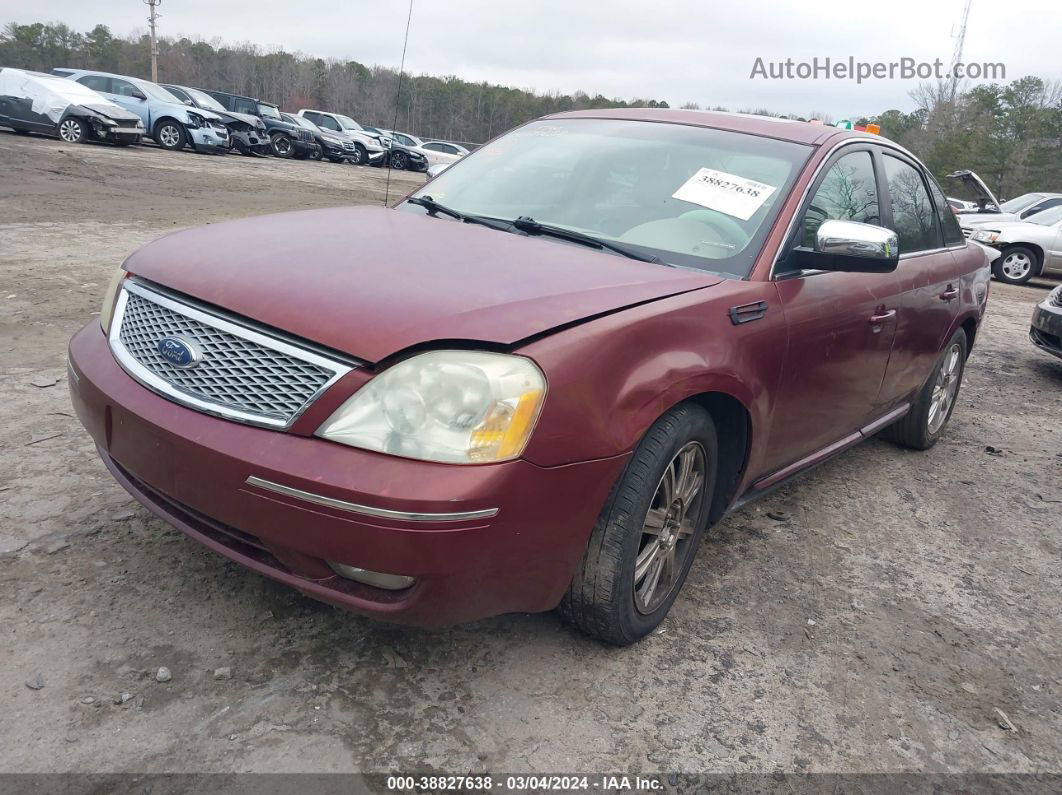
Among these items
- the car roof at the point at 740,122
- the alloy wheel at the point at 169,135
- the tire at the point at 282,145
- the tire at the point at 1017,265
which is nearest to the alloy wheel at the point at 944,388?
the car roof at the point at 740,122

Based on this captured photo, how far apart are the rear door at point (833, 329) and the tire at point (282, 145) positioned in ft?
83.2

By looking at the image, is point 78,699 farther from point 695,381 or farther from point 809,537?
point 809,537

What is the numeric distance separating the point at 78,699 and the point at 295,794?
2.11ft

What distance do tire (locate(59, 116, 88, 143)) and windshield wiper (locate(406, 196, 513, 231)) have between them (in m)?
17.1

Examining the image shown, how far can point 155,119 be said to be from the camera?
2016cm

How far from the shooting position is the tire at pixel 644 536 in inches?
88.9

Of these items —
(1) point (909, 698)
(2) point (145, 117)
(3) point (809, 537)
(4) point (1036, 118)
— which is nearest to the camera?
(1) point (909, 698)

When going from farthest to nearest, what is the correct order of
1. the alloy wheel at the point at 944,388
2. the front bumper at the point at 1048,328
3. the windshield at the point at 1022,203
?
Answer: the windshield at the point at 1022,203 → the front bumper at the point at 1048,328 → the alloy wheel at the point at 944,388

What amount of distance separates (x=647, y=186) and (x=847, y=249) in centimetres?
75

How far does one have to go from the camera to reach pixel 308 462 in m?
1.89

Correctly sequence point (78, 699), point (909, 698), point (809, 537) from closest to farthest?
1. point (78, 699)
2. point (909, 698)
3. point (809, 537)

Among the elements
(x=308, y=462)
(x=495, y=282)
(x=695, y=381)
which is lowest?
(x=308, y=462)

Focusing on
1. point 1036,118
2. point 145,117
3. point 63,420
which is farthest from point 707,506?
point 1036,118

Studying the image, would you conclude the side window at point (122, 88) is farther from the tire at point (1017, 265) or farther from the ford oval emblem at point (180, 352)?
the ford oval emblem at point (180, 352)
